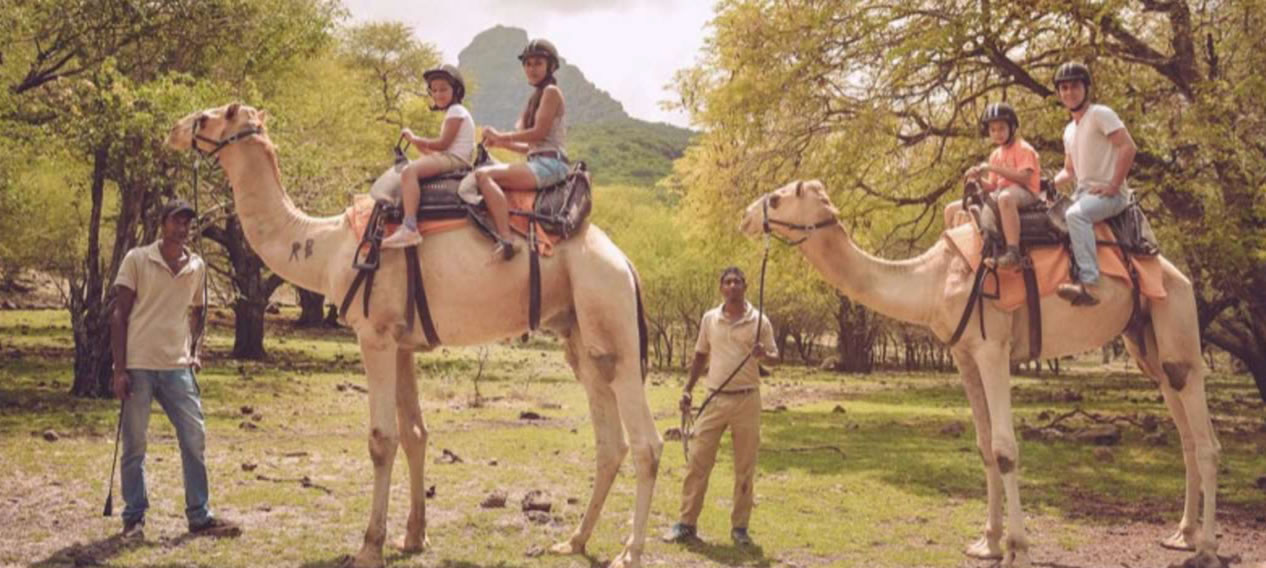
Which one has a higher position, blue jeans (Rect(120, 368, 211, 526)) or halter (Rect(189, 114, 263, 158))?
halter (Rect(189, 114, 263, 158))

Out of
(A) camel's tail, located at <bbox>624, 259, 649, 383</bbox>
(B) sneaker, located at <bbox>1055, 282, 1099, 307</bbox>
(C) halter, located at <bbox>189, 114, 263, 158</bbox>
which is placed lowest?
(A) camel's tail, located at <bbox>624, 259, 649, 383</bbox>

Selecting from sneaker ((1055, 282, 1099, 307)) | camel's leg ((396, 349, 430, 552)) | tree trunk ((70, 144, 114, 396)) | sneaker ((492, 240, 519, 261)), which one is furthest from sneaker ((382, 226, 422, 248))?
tree trunk ((70, 144, 114, 396))

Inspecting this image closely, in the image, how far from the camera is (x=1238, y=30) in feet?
48.8

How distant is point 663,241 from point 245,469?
4237 centimetres

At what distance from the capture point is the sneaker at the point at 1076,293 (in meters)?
8.32

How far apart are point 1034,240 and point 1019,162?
762 mm

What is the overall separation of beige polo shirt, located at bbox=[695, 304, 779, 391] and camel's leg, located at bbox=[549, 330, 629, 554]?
141cm

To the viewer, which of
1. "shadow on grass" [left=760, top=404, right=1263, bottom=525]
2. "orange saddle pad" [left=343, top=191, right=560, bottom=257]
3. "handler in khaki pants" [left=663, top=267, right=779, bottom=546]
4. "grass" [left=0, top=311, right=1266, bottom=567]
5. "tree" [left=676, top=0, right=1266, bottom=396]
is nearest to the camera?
"orange saddle pad" [left=343, top=191, right=560, bottom=257]

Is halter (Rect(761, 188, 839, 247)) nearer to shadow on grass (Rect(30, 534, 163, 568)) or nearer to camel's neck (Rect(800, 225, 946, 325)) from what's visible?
camel's neck (Rect(800, 225, 946, 325))

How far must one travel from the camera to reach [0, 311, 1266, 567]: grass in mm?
8688

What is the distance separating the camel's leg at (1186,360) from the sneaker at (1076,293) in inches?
42.9

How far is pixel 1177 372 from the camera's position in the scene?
895cm

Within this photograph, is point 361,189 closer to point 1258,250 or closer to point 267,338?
point 267,338

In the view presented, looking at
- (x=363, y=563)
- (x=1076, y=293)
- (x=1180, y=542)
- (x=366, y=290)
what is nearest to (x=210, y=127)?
(x=366, y=290)
